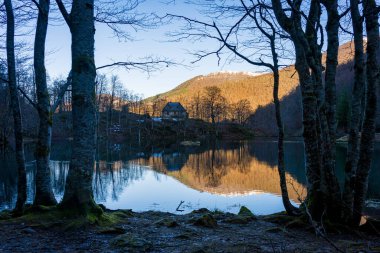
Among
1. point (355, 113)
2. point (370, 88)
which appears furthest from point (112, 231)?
point (370, 88)

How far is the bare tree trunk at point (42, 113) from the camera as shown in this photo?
322 inches

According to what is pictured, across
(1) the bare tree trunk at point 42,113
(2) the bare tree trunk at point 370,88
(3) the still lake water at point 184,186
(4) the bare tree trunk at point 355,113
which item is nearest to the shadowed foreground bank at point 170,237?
(4) the bare tree trunk at point 355,113

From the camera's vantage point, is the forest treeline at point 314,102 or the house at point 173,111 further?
the house at point 173,111

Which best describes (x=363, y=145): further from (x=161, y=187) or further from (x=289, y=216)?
(x=161, y=187)

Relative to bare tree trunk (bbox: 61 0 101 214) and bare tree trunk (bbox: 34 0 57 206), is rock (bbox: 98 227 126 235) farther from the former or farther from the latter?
bare tree trunk (bbox: 34 0 57 206)

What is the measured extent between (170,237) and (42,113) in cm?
484

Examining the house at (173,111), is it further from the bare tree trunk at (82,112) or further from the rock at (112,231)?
the rock at (112,231)

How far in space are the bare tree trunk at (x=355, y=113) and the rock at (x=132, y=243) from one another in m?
4.40

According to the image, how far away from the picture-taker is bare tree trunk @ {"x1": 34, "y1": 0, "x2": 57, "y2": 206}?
818 cm

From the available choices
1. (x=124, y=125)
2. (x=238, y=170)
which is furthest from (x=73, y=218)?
(x=124, y=125)

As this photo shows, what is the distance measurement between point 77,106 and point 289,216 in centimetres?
576

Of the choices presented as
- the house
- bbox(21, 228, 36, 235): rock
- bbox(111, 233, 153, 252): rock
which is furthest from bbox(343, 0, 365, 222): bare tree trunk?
the house

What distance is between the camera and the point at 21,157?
A: 865cm

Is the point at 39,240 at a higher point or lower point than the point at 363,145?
lower
